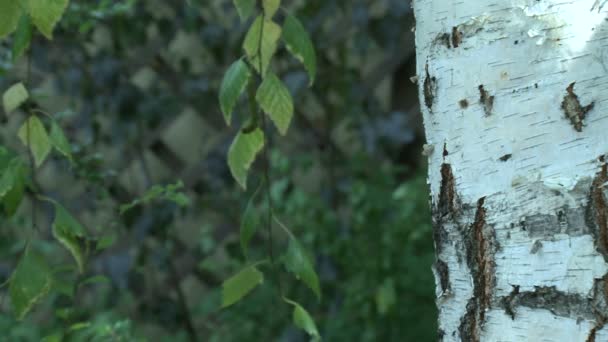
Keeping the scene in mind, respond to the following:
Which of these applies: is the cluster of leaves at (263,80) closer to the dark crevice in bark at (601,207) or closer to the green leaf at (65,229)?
the green leaf at (65,229)

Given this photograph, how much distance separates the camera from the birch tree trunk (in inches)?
28.2

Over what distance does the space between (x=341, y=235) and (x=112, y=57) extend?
2.63 feet

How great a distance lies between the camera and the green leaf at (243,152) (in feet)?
3.17

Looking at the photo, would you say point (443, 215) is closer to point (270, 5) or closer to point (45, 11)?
point (270, 5)

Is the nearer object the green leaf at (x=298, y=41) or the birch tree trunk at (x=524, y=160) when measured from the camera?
the birch tree trunk at (x=524, y=160)

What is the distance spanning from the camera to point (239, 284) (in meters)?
1.05

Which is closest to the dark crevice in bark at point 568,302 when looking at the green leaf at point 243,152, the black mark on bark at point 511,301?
the black mark on bark at point 511,301

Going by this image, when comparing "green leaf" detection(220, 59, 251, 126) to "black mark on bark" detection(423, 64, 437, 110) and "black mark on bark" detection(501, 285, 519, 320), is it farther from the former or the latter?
"black mark on bark" detection(501, 285, 519, 320)

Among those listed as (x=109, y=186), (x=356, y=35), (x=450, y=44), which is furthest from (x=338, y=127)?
(x=450, y=44)

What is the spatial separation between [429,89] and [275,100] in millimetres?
191

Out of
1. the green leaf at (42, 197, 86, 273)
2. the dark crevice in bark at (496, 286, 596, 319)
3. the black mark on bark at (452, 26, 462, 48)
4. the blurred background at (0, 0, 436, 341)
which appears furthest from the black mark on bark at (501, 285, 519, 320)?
the blurred background at (0, 0, 436, 341)

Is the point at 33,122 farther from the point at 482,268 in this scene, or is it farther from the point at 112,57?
the point at 112,57

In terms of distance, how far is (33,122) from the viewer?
101 cm

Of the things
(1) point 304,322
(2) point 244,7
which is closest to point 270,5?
(2) point 244,7
